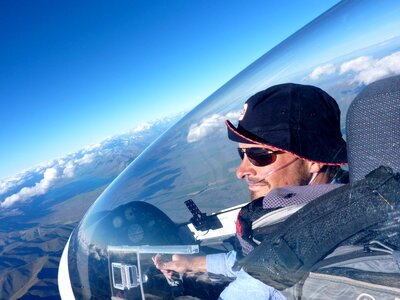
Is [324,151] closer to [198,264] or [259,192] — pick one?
[259,192]

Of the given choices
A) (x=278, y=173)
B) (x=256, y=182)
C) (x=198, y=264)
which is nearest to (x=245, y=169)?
(x=256, y=182)

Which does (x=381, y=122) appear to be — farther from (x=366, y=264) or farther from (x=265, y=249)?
(x=265, y=249)

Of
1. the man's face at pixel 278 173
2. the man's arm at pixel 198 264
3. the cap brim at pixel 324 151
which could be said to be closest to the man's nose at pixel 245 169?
the man's face at pixel 278 173

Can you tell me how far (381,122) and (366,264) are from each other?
1.76 ft

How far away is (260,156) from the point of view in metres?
1.48

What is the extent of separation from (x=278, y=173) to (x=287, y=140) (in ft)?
0.84

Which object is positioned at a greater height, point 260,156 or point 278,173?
point 260,156

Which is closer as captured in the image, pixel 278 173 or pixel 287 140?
pixel 287 140

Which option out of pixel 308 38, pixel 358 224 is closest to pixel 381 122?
pixel 358 224

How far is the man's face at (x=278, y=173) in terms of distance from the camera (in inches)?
56.4

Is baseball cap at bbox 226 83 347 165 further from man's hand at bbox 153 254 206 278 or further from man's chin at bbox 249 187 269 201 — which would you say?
man's hand at bbox 153 254 206 278

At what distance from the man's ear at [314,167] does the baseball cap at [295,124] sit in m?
0.07

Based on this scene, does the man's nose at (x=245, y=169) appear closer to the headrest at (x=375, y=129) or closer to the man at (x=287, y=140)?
the man at (x=287, y=140)

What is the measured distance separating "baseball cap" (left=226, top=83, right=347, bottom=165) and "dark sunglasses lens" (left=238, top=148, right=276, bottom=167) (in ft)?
0.38
